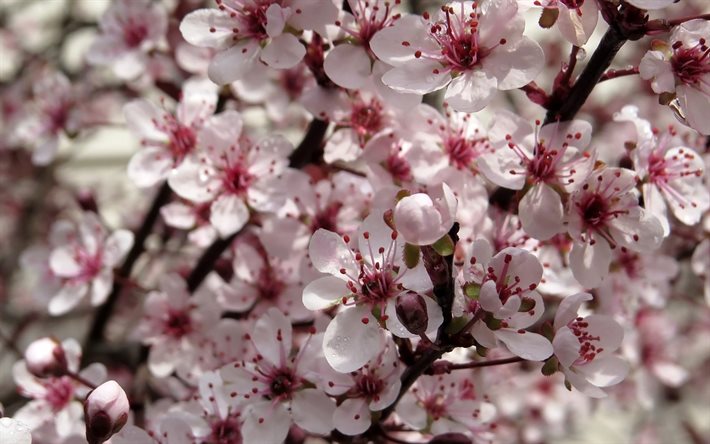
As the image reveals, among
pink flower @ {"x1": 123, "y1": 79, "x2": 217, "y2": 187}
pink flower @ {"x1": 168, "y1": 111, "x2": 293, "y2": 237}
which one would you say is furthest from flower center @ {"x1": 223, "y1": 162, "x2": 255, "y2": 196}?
pink flower @ {"x1": 123, "y1": 79, "x2": 217, "y2": 187}

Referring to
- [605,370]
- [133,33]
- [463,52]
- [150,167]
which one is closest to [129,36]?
[133,33]

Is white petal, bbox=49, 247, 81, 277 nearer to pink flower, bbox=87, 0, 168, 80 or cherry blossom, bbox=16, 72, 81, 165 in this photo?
cherry blossom, bbox=16, 72, 81, 165

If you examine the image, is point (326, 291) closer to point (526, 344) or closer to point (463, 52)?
point (526, 344)

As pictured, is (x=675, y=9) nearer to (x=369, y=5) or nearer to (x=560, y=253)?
(x=560, y=253)

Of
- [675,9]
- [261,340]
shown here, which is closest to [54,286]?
[261,340]

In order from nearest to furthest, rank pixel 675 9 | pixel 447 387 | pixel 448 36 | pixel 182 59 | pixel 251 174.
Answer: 1. pixel 448 36
2. pixel 447 387
3. pixel 251 174
4. pixel 182 59
5. pixel 675 9

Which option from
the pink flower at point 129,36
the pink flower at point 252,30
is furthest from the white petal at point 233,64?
the pink flower at point 129,36
